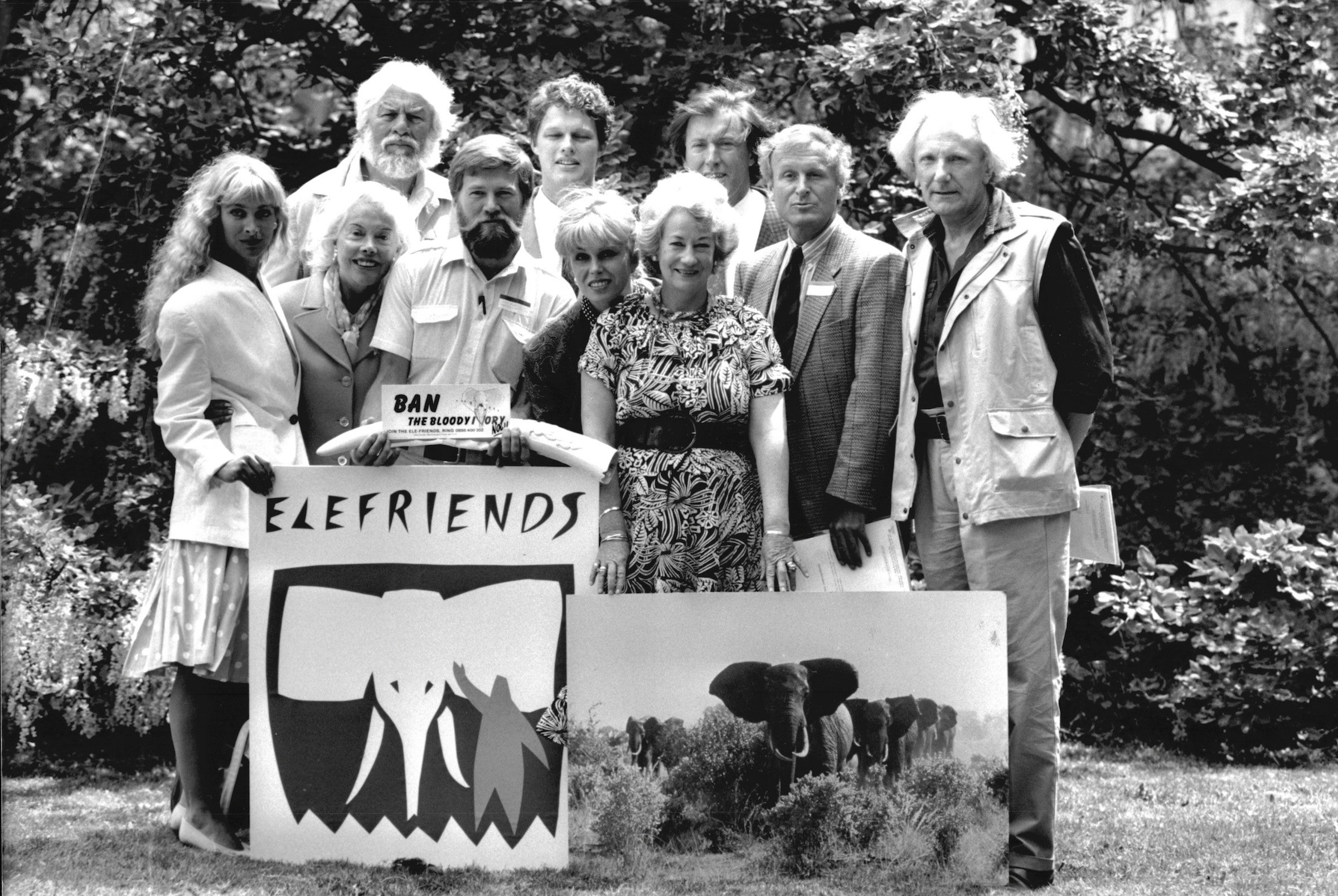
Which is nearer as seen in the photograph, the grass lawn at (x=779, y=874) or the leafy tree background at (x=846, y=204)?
the grass lawn at (x=779, y=874)

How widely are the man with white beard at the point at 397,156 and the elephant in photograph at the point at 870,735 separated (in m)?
1.84

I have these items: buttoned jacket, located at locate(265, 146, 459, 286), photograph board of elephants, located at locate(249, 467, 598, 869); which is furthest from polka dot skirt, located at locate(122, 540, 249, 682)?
buttoned jacket, located at locate(265, 146, 459, 286)

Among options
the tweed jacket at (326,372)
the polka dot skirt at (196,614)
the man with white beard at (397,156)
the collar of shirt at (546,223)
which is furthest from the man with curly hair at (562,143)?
the polka dot skirt at (196,614)

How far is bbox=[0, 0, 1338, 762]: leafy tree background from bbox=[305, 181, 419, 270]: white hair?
5.88 ft

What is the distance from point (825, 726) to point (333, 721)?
120 cm

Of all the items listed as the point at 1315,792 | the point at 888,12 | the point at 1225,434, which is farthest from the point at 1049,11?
the point at 1315,792

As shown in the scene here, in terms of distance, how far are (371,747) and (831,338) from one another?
5.01 feet

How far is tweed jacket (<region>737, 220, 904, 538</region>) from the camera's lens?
382 cm

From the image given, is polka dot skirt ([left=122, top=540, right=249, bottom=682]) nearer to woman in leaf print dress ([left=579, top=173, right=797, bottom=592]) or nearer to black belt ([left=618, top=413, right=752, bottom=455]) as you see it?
woman in leaf print dress ([left=579, top=173, right=797, bottom=592])

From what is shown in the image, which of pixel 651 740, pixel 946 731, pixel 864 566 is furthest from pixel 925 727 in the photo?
pixel 651 740

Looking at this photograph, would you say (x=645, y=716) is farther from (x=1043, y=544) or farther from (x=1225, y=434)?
(x=1225, y=434)

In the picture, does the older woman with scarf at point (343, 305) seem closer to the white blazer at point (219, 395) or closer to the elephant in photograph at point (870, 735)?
the white blazer at point (219, 395)

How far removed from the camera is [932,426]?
3.86 meters

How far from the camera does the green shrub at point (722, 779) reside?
11.8 ft
